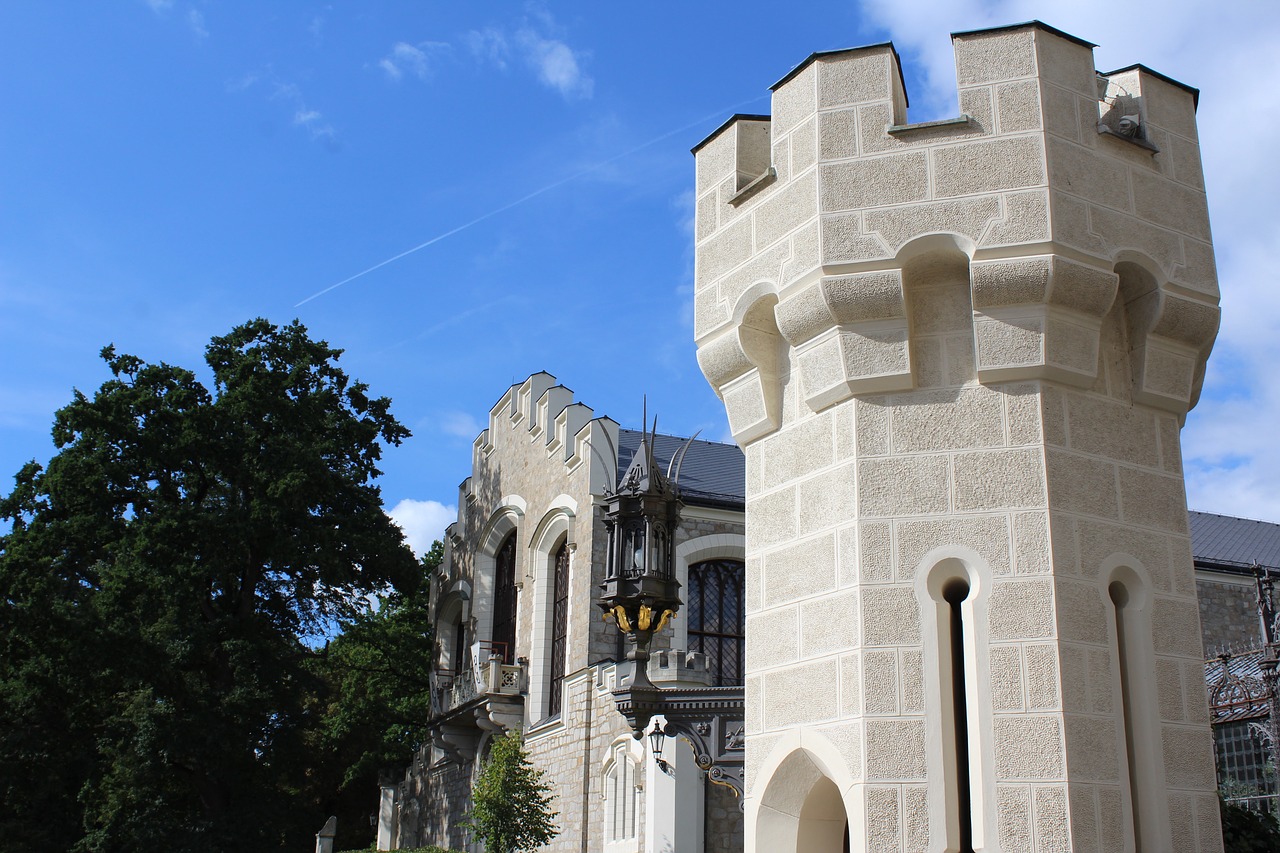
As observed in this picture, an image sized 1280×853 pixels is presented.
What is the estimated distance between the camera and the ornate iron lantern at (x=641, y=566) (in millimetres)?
11890

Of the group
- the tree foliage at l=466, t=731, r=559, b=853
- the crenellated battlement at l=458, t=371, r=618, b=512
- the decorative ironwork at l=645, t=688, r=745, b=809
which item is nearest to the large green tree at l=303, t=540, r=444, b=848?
the crenellated battlement at l=458, t=371, r=618, b=512

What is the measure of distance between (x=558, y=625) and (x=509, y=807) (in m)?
7.18

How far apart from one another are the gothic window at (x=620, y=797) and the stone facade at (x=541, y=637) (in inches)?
2.8

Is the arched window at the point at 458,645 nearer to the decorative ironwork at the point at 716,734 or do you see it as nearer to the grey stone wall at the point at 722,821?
the grey stone wall at the point at 722,821

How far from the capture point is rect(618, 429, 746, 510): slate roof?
77.4ft

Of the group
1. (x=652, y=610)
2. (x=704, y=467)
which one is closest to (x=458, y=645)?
(x=704, y=467)

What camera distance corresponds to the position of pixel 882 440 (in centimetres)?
538

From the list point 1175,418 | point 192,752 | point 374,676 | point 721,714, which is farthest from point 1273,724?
point 374,676

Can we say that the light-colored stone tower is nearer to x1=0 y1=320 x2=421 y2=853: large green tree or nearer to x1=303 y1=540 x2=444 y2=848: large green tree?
x1=0 y1=320 x2=421 y2=853: large green tree

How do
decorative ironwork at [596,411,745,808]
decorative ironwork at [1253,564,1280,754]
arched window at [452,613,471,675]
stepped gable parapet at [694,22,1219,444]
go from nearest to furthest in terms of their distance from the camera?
1. stepped gable parapet at [694,22,1219,444]
2. decorative ironwork at [596,411,745,808]
3. decorative ironwork at [1253,564,1280,754]
4. arched window at [452,613,471,675]

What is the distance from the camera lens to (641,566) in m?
13.4

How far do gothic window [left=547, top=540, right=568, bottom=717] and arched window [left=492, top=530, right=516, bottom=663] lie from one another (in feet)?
6.66

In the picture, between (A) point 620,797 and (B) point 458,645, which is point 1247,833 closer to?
(A) point 620,797

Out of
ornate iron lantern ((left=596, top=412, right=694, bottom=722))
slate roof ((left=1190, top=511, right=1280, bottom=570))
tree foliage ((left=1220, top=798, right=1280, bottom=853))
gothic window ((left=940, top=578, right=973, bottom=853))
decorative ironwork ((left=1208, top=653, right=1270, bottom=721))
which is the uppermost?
slate roof ((left=1190, top=511, right=1280, bottom=570))
